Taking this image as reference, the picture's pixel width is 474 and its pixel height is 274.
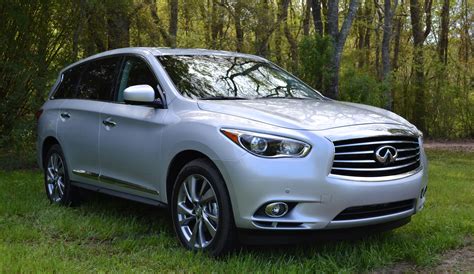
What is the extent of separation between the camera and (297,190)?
3.77 meters

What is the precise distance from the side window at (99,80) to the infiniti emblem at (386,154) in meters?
2.89

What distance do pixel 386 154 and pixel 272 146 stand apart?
890 mm

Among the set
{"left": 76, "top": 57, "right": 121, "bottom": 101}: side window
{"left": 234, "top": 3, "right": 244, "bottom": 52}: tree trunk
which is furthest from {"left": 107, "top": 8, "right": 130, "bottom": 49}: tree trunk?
{"left": 76, "top": 57, "right": 121, "bottom": 101}: side window

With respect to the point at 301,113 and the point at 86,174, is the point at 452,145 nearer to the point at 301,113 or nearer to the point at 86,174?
the point at 86,174

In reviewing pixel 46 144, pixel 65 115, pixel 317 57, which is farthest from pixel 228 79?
pixel 317 57

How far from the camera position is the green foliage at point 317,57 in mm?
11500

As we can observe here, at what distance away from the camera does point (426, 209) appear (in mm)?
6141

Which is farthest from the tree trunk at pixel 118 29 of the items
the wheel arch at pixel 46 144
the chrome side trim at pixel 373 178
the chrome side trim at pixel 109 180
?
the chrome side trim at pixel 373 178

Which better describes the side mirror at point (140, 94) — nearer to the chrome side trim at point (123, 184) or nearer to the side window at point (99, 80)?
the chrome side trim at point (123, 184)

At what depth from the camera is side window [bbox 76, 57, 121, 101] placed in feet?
18.9

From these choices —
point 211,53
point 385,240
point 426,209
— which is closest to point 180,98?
point 211,53

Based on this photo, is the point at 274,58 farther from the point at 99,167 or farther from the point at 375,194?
the point at 375,194

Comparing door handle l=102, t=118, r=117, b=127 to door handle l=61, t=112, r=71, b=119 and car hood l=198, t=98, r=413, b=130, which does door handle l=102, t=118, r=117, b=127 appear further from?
car hood l=198, t=98, r=413, b=130

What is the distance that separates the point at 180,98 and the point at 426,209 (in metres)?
3.25
